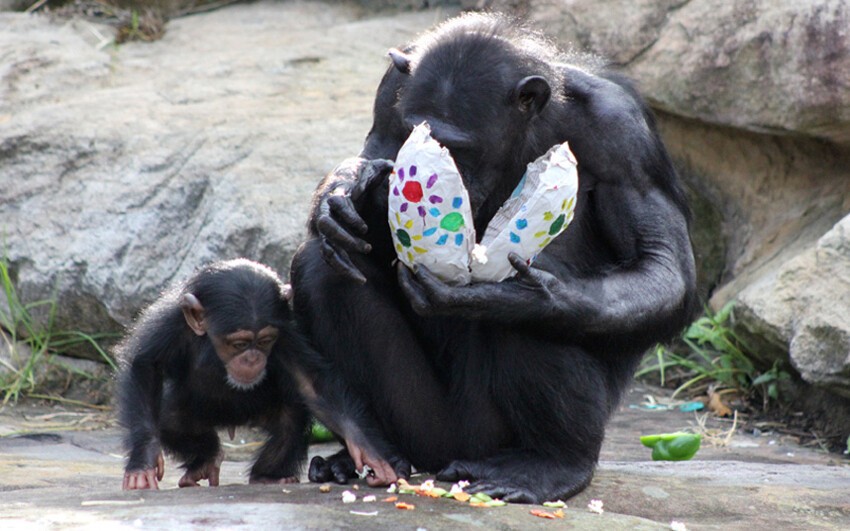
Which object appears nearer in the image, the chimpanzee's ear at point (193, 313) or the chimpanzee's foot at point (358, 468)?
the chimpanzee's foot at point (358, 468)

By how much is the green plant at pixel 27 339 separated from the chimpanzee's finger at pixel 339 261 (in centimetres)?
387

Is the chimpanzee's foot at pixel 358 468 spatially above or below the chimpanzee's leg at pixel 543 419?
below

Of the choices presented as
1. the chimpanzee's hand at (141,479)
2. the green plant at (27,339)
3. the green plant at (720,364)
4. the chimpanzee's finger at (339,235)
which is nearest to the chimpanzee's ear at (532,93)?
the chimpanzee's finger at (339,235)

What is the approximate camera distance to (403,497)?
420cm

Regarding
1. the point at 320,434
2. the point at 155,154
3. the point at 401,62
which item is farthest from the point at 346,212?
the point at 155,154

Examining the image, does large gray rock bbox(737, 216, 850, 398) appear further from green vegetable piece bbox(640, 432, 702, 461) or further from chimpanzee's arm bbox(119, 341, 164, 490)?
chimpanzee's arm bbox(119, 341, 164, 490)

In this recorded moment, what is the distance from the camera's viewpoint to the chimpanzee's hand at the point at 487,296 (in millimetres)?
4207

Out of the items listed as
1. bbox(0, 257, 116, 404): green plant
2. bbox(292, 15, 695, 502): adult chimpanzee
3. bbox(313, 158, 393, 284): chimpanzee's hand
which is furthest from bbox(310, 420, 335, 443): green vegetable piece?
bbox(313, 158, 393, 284): chimpanzee's hand

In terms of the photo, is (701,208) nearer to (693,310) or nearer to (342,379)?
(693,310)

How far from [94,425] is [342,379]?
3.15 m

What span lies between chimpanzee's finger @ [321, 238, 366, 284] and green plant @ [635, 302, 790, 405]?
3.92 metres

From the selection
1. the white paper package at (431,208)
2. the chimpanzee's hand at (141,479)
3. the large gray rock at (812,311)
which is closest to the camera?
the white paper package at (431,208)

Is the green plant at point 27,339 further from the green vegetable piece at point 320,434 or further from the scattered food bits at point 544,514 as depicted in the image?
the scattered food bits at point 544,514

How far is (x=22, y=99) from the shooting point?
934cm
